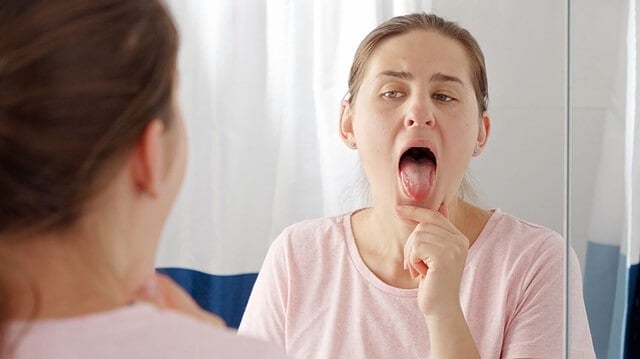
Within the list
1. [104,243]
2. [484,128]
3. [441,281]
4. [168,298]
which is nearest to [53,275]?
[104,243]

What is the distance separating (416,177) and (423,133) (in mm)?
43

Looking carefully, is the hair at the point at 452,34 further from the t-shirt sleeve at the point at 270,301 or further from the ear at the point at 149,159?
the ear at the point at 149,159

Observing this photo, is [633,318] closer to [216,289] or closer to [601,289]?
[601,289]

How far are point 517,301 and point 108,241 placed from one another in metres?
0.51

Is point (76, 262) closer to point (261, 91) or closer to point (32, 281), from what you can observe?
point (32, 281)

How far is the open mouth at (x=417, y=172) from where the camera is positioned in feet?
2.74

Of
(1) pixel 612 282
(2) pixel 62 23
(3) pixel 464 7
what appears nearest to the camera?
(2) pixel 62 23

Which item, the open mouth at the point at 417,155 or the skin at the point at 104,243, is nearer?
the skin at the point at 104,243

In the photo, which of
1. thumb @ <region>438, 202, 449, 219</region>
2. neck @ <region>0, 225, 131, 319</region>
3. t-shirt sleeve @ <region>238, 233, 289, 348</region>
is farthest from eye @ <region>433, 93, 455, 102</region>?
neck @ <region>0, 225, 131, 319</region>

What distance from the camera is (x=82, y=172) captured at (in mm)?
411

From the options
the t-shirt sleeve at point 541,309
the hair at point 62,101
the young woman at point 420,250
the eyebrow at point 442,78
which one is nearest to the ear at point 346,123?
the young woman at point 420,250

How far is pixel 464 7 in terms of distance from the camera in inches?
34.6

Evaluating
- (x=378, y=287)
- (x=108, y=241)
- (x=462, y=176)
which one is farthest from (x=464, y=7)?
(x=108, y=241)

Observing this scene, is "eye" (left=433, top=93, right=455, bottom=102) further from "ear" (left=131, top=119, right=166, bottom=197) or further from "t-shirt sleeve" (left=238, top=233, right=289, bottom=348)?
"ear" (left=131, top=119, right=166, bottom=197)
